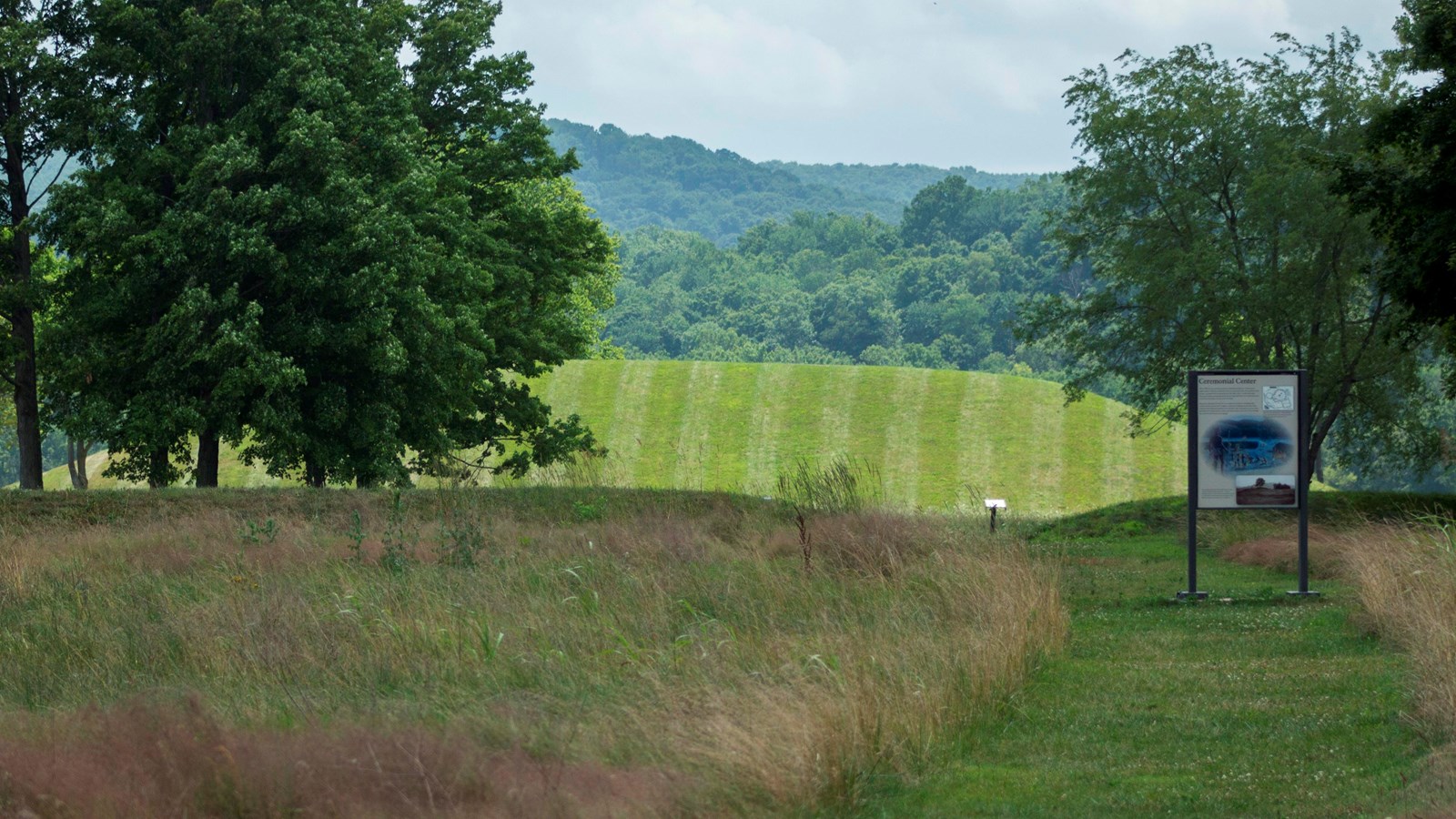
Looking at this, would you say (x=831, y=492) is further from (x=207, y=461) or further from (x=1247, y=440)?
(x=207, y=461)

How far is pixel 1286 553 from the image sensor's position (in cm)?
1988

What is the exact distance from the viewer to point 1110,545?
90.6 feet

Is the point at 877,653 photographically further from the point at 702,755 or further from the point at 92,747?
the point at 92,747

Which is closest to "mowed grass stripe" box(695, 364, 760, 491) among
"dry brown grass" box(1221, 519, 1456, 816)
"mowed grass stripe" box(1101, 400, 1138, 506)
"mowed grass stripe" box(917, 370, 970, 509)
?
"mowed grass stripe" box(917, 370, 970, 509)

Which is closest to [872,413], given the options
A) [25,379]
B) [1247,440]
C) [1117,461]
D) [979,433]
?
[979,433]

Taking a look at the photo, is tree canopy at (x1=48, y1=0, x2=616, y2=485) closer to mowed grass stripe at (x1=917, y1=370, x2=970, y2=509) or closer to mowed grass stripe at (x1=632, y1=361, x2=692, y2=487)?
mowed grass stripe at (x1=632, y1=361, x2=692, y2=487)

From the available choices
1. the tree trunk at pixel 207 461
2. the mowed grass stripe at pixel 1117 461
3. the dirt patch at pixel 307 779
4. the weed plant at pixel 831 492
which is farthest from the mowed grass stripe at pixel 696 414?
the dirt patch at pixel 307 779

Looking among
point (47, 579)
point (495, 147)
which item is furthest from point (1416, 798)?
point (495, 147)

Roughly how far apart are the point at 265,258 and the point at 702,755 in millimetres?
22268

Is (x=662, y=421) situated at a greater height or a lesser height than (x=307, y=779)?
greater

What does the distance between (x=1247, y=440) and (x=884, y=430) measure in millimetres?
43054

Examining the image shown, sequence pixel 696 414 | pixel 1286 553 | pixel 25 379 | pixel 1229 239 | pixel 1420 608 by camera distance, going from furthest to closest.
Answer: pixel 696 414 < pixel 1229 239 < pixel 25 379 < pixel 1286 553 < pixel 1420 608

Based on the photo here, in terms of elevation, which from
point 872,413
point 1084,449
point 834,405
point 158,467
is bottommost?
point 158,467

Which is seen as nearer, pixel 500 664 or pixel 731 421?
pixel 500 664
